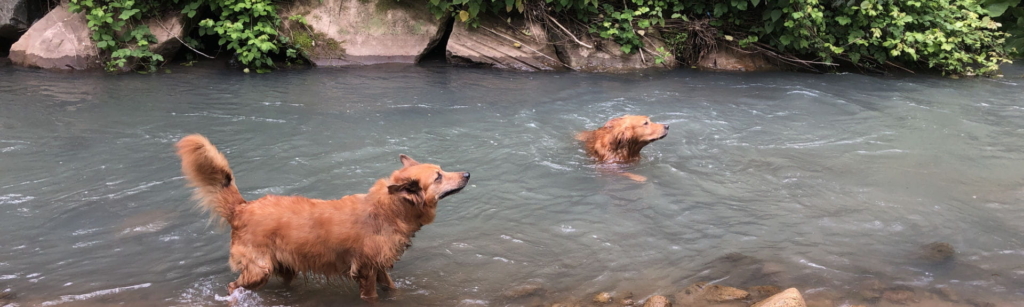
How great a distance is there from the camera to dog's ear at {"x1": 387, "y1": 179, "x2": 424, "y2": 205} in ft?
13.9

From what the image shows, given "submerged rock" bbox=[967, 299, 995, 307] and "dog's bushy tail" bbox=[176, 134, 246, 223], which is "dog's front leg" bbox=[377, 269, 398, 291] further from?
"submerged rock" bbox=[967, 299, 995, 307]

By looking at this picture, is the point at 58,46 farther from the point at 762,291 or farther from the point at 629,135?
the point at 762,291

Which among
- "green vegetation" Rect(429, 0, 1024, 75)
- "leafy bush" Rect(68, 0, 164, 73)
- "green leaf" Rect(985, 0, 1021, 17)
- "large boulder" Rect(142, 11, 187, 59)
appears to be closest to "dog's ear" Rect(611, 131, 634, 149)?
"green vegetation" Rect(429, 0, 1024, 75)

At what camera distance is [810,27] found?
1267 cm

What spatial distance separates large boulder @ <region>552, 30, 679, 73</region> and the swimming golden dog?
17.6 ft

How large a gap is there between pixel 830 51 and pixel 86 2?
42.0 feet

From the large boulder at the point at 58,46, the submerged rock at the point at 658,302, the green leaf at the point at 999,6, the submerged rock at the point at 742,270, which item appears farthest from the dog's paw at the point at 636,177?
the green leaf at the point at 999,6

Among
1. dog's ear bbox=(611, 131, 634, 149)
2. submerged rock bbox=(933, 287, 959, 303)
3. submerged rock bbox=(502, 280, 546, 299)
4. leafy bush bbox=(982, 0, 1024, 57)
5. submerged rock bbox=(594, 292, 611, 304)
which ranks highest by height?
leafy bush bbox=(982, 0, 1024, 57)

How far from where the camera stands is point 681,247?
5.46m

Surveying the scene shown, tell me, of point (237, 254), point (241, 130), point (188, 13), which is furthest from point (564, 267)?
point (188, 13)

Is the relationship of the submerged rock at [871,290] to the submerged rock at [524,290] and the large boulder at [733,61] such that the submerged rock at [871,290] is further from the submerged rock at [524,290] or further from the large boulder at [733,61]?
the large boulder at [733,61]

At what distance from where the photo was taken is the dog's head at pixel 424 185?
4.24 meters

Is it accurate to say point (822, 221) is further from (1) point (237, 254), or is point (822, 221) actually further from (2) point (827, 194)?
(1) point (237, 254)

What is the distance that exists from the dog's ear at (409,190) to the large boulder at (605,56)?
9.09 meters
